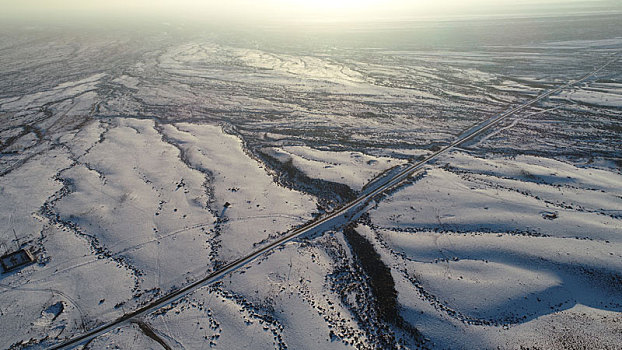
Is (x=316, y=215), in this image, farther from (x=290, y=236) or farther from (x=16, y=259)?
(x=16, y=259)

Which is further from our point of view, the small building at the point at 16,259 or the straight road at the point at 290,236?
the small building at the point at 16,259

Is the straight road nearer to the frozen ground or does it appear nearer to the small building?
the frozen ground

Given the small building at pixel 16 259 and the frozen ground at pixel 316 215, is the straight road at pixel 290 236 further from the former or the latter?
the small building at pixel 16 259

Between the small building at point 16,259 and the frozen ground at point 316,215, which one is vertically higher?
the frozen ground at point 316,215

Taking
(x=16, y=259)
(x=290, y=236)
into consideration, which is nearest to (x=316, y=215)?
(x=290, y=236)

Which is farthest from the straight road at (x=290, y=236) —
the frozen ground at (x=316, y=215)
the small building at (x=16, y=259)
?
the small building at (x=16, y=259)
